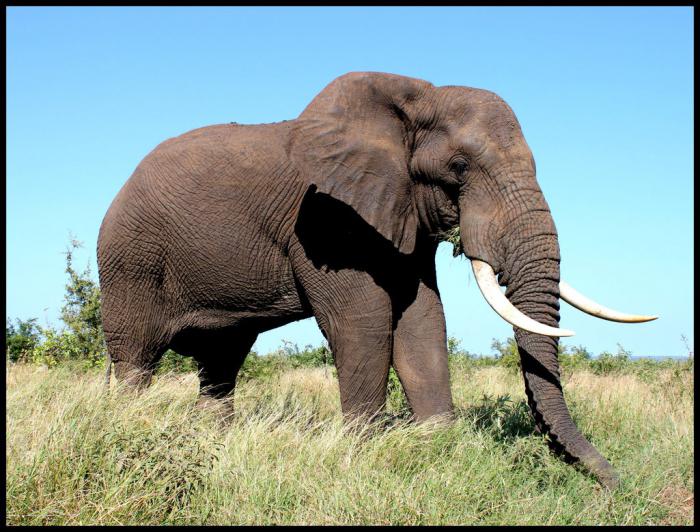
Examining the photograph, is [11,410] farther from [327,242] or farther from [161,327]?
[327,242]

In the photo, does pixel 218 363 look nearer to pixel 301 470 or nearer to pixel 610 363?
pixel 301 470

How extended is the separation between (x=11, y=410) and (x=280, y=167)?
9.36 feet

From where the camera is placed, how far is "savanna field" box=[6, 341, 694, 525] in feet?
16.5

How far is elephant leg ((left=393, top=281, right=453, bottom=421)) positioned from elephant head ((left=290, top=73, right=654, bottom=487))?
728 millimetres

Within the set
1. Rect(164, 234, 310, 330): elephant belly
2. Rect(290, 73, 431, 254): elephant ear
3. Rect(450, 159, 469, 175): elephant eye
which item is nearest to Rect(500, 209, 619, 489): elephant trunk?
Rect(450, 159, 469, 175): elephant eye

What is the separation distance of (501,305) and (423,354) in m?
1.18

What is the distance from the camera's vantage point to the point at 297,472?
5.58 metres

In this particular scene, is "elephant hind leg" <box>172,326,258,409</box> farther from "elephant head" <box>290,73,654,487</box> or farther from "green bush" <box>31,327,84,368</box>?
"green bush" <box>31,327,84,368</box>

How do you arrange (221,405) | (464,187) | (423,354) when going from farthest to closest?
(221,405) < (423,354) < (464,187)

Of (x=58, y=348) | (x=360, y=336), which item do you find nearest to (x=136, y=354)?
(x=360, y=336)

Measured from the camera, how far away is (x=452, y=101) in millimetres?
6664

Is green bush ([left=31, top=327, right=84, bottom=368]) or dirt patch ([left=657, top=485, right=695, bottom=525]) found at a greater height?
green bush ([left=31, top=327, right=84, bottom=368])

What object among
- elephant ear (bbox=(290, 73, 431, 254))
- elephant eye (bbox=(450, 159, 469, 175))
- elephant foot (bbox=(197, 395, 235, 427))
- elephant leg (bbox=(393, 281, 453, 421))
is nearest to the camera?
elephant eye (bbox=(450, 159, 469, 175))

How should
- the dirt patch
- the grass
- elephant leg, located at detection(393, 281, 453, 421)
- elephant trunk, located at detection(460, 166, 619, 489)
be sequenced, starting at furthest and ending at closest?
1. elephant leg, located at detection(393, 281, 453, 421)
2. elephant trunk, located at detection(460, 166, 619, 489)
3. the dirt patch
4. the grass
